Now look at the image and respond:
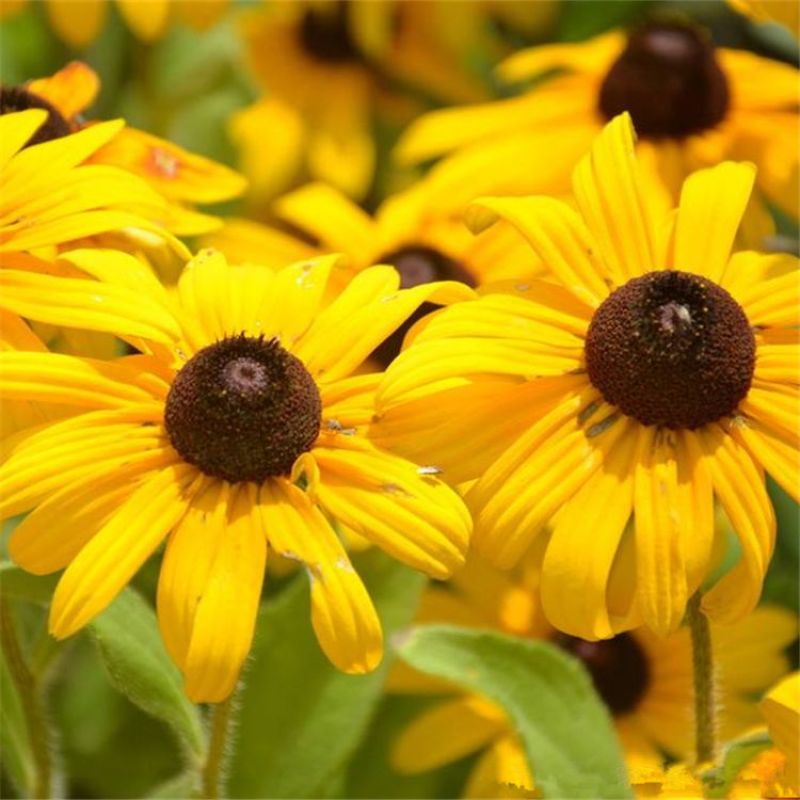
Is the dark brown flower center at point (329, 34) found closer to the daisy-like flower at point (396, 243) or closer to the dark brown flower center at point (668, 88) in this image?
the daisy-like flower at point (396, 243)

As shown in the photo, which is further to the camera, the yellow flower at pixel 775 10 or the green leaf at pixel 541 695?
the yellow flower at pixel 775 10

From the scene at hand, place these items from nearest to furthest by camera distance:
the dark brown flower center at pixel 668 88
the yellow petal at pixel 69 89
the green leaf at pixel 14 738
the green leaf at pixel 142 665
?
1. the green leaf at pixel 142 665
2. the green leaf at pixel 14 738
3. the yellow petal at pixel 69 89
4. the dark brown flower center at pixel 668 88

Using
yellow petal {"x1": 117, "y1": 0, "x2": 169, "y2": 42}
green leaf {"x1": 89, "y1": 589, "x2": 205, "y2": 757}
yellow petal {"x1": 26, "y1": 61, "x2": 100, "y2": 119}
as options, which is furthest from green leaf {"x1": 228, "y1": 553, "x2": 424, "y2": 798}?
yellow petal {"x1": 117, "y1": 0, "x2": 169, "y2": 42}

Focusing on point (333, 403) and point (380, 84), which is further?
point (380, 84)

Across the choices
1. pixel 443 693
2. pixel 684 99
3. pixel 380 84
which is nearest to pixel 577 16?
pixel 380 84

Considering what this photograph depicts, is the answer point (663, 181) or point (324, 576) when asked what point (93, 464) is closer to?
point (324, 576)

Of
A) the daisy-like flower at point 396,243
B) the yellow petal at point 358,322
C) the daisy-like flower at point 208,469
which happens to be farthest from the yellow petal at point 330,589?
the daisy-like flower at point 396,243

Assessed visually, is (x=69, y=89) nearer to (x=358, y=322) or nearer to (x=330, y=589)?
(x=358, y=322)
